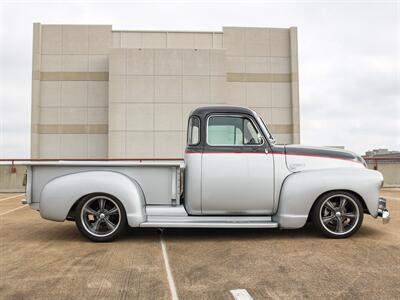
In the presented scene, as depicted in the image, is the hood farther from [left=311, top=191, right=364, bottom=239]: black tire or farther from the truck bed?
the truck bed

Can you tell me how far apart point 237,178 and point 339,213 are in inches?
65.0

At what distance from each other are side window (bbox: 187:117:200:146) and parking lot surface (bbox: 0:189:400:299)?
1.55m

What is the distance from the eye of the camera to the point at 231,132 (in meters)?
5.61

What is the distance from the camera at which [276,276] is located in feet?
12.5

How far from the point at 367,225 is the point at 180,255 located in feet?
12.8

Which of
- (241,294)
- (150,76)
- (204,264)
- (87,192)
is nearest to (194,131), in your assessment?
(87,192)

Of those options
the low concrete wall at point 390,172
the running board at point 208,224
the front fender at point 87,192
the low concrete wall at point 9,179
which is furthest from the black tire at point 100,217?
the low concrete wall at point 390,172

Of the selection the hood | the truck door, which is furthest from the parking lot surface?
the hood

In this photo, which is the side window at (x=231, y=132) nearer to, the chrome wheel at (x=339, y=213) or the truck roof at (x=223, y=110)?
the truck roof at (x=223, y=110)

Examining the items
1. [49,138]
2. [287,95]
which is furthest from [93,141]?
[287,95]

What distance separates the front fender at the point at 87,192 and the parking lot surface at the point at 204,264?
48 cm

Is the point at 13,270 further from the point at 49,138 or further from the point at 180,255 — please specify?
the point at 49,138

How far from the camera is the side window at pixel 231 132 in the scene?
219 inches

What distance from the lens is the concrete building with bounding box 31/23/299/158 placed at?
2155cm
